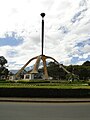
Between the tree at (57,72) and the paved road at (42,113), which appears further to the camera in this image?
the tree at (57,72)

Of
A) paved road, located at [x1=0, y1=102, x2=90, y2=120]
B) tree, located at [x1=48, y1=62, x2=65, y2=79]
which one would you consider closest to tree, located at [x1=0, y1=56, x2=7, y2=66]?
tree, located at [x1=48, y1=62, x2=65, y2=79]

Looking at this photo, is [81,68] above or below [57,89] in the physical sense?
above

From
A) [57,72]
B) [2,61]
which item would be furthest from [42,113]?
[57,72]

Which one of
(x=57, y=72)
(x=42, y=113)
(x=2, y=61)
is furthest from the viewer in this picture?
(x=57, y=72)

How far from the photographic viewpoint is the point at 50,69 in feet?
383

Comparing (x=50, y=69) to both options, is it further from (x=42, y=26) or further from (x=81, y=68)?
(x=42, y=26)

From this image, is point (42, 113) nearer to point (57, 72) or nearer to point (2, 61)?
point (2, 61)

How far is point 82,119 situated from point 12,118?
9.33ft

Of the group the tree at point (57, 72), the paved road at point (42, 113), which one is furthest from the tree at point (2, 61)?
the paved road at point (42, 113)

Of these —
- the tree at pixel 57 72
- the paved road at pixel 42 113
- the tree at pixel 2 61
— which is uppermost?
the tree at pixel 2 61

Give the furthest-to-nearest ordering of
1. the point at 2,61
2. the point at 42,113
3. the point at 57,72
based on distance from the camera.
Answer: the point at 57,72
the point at 2,61
the point at 42,113

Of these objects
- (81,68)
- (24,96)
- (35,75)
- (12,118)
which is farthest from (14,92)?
(81,68)

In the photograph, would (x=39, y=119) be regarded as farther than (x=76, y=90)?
No

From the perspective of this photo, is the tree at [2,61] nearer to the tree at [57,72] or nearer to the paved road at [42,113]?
the tree at [57,72]
